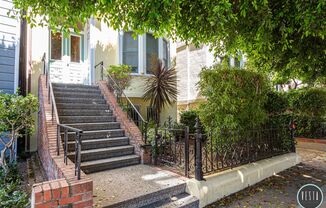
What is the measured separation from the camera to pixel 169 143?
17.5ft

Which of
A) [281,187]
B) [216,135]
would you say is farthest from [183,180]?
[281,187]

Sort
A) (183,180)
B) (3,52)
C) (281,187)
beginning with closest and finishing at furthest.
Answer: (183,180)
(281,187)
(3,52)

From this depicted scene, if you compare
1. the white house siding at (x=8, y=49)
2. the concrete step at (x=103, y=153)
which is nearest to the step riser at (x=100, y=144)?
the concrete step at (x=103, y=153)

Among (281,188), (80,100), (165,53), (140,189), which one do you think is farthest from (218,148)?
(165,53)

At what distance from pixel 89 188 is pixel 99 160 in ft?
7.16

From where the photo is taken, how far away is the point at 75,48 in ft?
31.0

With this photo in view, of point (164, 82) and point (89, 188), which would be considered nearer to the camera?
point (89, 188)

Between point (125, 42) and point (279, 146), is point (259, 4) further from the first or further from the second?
point (125, 42)

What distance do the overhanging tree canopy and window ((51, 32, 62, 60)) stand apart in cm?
521

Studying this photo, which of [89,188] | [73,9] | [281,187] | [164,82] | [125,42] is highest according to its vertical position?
[125,42]

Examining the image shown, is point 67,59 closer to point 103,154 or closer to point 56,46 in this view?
point 56,46

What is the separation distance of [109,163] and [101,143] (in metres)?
0.80

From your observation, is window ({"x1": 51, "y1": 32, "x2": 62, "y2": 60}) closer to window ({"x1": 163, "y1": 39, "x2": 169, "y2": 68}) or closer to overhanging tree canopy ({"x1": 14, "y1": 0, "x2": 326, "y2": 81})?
window ({"x1": 163, "y1": 39, "x2": 169, "y2": 68})

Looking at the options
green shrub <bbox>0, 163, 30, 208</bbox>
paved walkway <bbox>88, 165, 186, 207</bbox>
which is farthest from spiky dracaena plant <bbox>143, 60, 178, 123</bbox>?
green shrub <bbox>0, 163, 30, 208</bbox>
